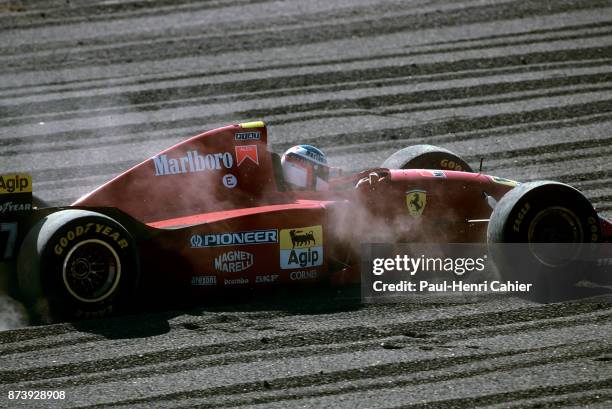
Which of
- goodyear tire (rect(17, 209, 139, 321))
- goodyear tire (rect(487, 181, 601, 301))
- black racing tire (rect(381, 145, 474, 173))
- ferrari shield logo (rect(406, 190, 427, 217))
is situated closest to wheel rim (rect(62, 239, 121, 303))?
goodyear tire (rect(17, 209, 139, 321))

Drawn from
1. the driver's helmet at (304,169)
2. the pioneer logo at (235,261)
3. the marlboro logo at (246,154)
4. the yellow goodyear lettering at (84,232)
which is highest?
the marlboro logo at (246,154)

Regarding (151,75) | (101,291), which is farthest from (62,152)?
(101,291)

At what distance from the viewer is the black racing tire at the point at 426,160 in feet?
35.3

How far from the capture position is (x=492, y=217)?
30.9ft

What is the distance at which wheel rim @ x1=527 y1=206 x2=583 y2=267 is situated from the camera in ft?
30.6

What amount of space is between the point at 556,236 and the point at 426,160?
5.85 feet

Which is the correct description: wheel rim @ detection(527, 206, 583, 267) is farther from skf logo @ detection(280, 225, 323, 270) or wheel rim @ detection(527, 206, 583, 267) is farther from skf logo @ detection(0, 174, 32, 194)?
skf logo @ detection(0, 174, 32, 194)

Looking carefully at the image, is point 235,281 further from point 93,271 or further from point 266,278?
point 93,271

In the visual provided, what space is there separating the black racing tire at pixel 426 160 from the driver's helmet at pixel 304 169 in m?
1.02

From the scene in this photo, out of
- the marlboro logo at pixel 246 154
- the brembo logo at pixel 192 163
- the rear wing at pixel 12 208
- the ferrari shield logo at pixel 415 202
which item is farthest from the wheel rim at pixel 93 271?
the ferrari shield logo at pixel 415 202

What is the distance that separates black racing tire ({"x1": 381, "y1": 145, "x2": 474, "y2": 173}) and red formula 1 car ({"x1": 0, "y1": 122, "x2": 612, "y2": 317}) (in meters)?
0.09

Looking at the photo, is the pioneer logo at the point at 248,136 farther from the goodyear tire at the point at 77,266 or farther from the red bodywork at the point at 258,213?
the goodyear tire at the point at 77,266

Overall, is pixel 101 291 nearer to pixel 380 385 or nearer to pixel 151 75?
pixel 380 385

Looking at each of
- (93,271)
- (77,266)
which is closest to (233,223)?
(93,271)
